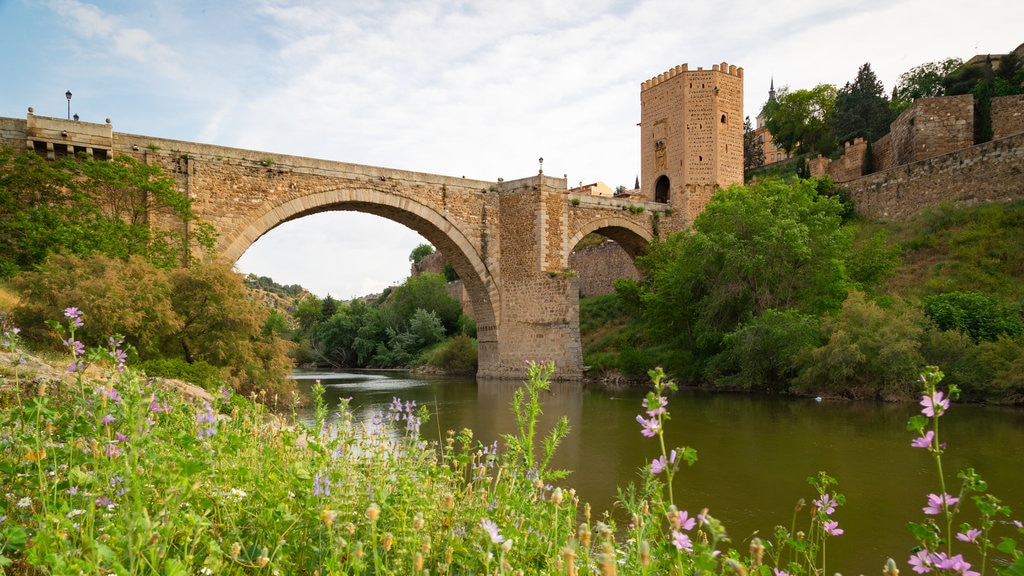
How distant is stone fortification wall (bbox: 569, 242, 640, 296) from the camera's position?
104ft

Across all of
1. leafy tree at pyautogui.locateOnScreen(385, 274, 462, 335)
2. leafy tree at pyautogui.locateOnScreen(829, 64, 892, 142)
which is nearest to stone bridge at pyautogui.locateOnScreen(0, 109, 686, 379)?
leafy tree at pyautogui.locateOnScreen(385, 274, 462, 335)

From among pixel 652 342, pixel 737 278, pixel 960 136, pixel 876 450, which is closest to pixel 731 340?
pixel 737 278

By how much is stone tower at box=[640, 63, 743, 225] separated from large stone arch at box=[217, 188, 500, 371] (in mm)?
9005

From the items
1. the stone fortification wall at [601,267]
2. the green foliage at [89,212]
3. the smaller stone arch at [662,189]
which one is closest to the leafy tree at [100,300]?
the green foliage at [89,212]

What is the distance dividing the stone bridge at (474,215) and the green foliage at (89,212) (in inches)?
27.9

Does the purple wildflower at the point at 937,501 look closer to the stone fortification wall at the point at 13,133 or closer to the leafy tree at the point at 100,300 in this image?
the leafy tree at the point at 100,300

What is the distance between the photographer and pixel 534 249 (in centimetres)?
2064

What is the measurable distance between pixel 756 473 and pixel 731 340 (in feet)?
28.7

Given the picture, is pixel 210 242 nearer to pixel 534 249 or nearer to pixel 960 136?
pixel 534 249

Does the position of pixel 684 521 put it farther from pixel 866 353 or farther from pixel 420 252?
pixel 420 252

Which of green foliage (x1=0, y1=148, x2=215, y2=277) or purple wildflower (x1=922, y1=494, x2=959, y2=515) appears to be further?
Answer: green foliage (x1=0, y1=148, x2=215, y2=277)

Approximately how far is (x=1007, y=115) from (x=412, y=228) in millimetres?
22112

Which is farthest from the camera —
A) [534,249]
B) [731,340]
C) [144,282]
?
[534,249]

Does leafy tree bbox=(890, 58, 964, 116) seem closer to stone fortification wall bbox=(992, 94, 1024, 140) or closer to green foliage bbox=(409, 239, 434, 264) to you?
stone fortification wall bbox=(992, 94, 1024, 140)
